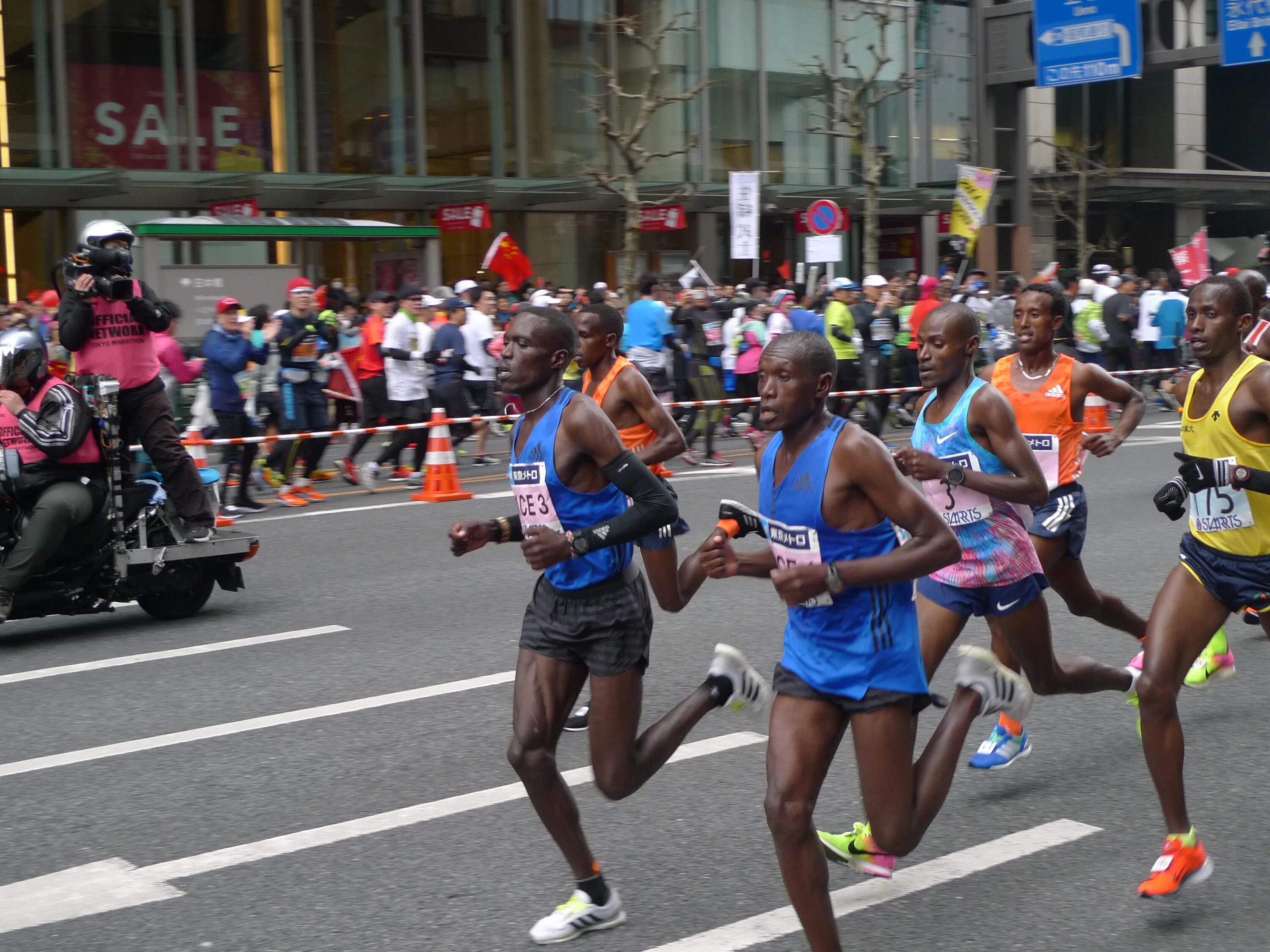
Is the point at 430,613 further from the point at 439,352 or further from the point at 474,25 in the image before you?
the point at 474,25

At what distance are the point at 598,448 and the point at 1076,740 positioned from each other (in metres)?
2.93

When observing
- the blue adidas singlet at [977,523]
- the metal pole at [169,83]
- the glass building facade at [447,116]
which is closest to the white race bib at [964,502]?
the blue adidas singlet at [977,523]

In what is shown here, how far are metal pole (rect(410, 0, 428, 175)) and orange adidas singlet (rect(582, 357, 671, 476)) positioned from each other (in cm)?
2256

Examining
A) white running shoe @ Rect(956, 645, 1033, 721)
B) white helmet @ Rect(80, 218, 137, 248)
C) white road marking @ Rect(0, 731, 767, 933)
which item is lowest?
white road marking @ Rect(0, 731, 767, 933)

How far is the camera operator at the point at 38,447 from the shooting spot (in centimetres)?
802

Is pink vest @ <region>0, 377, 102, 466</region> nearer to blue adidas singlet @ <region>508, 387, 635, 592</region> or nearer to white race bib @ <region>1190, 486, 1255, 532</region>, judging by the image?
blue adidas singlet @ <region>508, 387, 635, 592</region>

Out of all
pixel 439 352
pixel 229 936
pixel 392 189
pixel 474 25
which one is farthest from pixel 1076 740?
pixel 474 25

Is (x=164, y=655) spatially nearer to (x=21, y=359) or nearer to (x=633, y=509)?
(x=21, y=359)

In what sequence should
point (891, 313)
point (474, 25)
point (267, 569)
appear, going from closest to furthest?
point (267, 569)
point (891, 313)
point (474, 25)

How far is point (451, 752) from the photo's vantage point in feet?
20.0

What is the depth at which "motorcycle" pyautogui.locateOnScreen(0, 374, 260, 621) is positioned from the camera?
8.25 meters

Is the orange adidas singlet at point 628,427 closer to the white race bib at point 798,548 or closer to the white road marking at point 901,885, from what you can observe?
the white road marking at point 901,885

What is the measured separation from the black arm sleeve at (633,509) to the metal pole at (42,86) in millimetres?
22482

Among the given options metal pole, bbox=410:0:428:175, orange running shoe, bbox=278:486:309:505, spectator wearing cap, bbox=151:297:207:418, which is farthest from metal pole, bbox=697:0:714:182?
spectator wearing cap, bbox=151:297:207:418
